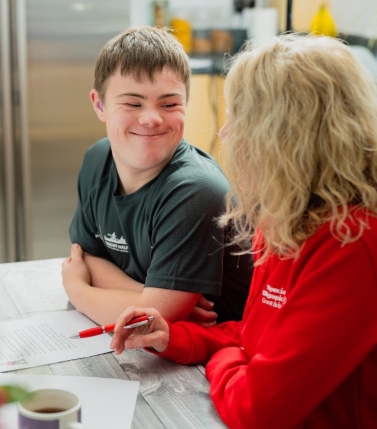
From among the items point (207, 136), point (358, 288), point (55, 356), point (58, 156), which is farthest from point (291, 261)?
point (207, 136)

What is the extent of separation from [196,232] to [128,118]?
308mm

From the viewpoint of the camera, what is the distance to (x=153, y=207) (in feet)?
4.91

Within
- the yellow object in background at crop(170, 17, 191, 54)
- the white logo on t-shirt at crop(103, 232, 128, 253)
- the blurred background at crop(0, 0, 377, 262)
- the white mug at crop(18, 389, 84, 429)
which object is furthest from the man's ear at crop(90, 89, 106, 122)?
the yellow object in background at crop(170, 17, 191, 54)

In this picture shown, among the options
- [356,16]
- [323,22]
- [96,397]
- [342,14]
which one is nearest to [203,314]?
[96,397]

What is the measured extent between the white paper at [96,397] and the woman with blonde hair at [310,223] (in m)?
0.14

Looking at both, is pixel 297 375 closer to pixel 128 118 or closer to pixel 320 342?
pixel 320 342

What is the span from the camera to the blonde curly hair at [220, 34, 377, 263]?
102 cm

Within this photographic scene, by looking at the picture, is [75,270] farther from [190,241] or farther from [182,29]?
[182,29]

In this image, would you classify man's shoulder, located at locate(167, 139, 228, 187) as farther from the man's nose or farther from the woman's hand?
the woman's hand

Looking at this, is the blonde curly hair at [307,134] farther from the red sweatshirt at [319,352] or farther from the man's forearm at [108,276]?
the man's forearm at [108,276]

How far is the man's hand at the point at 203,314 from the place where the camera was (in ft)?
4.71

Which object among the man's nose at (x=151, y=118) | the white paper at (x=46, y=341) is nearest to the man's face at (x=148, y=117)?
the man's nose at (x=151, y=118)

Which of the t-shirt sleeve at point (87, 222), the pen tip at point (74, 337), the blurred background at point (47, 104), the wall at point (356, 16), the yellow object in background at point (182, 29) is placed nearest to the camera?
the pen tip at point (74, 337)

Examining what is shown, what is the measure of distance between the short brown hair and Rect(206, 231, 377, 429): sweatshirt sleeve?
0.65 m
